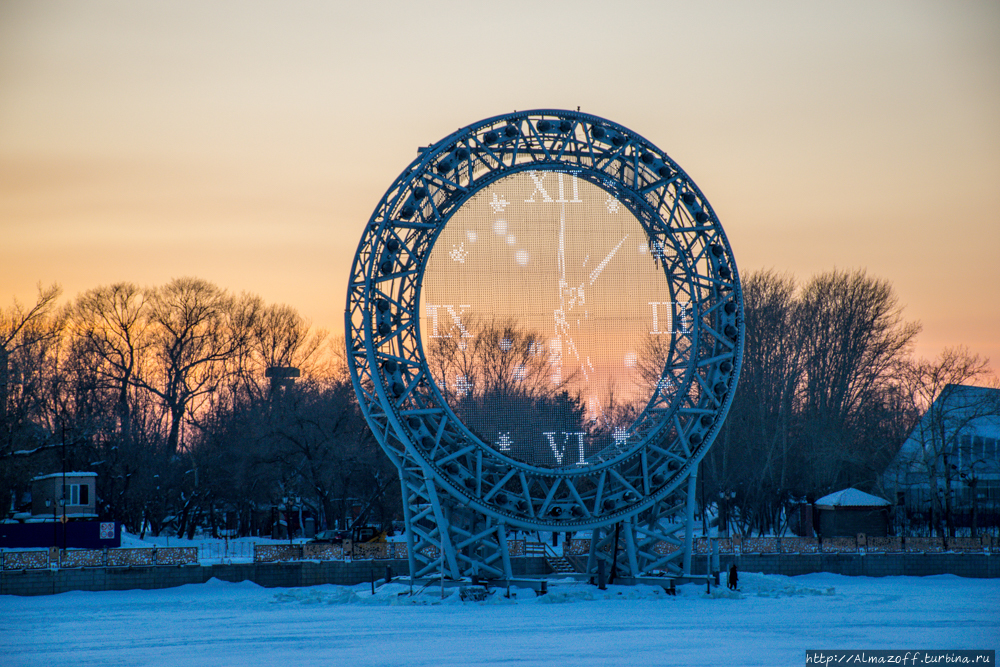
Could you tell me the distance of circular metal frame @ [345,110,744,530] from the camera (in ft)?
108

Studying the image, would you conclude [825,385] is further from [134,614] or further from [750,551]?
[134,614]

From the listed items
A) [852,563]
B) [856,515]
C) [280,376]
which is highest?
[280,376]

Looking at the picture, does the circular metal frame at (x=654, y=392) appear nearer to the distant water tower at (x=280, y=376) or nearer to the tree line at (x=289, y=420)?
the tree line at (x=289, y=420)

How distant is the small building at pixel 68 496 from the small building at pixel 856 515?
30781mm

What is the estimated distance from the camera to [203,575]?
37.2 m

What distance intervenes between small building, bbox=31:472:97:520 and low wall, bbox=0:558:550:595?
10140mm

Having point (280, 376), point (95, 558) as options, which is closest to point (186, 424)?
point (280, 376)

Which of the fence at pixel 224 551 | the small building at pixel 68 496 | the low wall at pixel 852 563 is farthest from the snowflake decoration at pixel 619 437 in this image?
the small building at pixel 68 496

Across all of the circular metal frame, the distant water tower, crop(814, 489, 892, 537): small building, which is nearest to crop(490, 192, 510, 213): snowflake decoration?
the circular metal frame

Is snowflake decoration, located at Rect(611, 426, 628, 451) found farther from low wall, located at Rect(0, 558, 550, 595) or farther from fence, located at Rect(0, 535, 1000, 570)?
low wall, located at Rect(0, 558, 550, 595)

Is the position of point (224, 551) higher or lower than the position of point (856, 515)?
lower

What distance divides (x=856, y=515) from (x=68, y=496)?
1284 inches

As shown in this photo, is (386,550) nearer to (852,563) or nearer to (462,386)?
(462,386)

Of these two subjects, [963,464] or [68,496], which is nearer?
[68,496]
